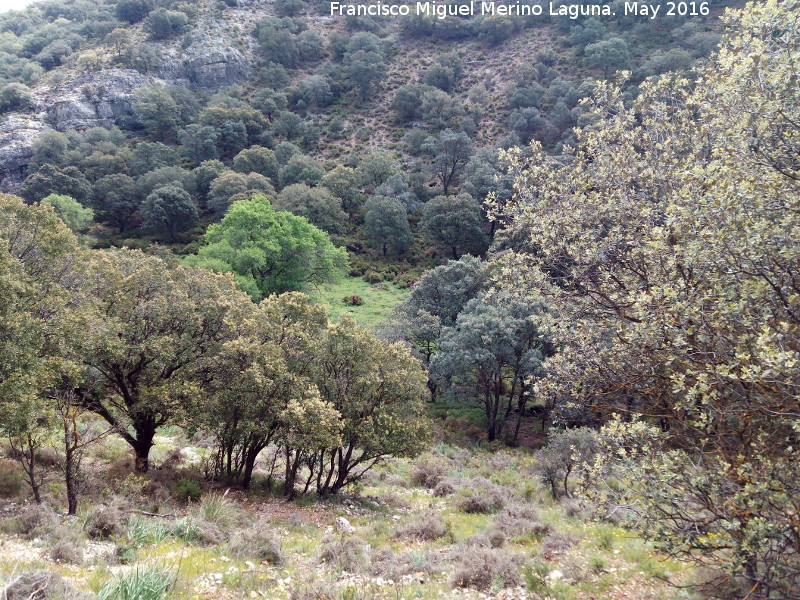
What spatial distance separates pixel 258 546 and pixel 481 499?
932cm

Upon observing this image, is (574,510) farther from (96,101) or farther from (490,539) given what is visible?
(96,101)

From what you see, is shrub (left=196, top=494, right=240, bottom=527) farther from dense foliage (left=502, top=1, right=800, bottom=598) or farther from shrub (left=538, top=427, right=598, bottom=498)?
shrub (left=538, top=427, right=598, bottom=498)

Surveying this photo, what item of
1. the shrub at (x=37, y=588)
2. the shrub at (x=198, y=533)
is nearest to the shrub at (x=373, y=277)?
the shrub at (x=198, y=533)

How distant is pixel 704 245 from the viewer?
18.2 ft

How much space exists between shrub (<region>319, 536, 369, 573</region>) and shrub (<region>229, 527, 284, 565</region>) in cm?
110

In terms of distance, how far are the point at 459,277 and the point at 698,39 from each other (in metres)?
68.4

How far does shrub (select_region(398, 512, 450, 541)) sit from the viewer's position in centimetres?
1307

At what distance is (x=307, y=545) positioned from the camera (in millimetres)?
11531

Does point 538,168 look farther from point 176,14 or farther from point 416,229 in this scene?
point 176,14

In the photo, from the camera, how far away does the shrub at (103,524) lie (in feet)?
33.3

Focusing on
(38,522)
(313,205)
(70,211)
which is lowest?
(38,522)

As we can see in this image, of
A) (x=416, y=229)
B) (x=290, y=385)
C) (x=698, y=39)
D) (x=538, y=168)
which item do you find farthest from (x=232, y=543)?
(x=698, y=39)

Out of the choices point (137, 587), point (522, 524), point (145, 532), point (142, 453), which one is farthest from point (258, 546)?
point (142, 453)

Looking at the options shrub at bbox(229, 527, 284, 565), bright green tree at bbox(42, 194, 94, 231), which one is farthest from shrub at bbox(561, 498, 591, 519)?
bright green tree at bbox(42, 194, 94, 231)
